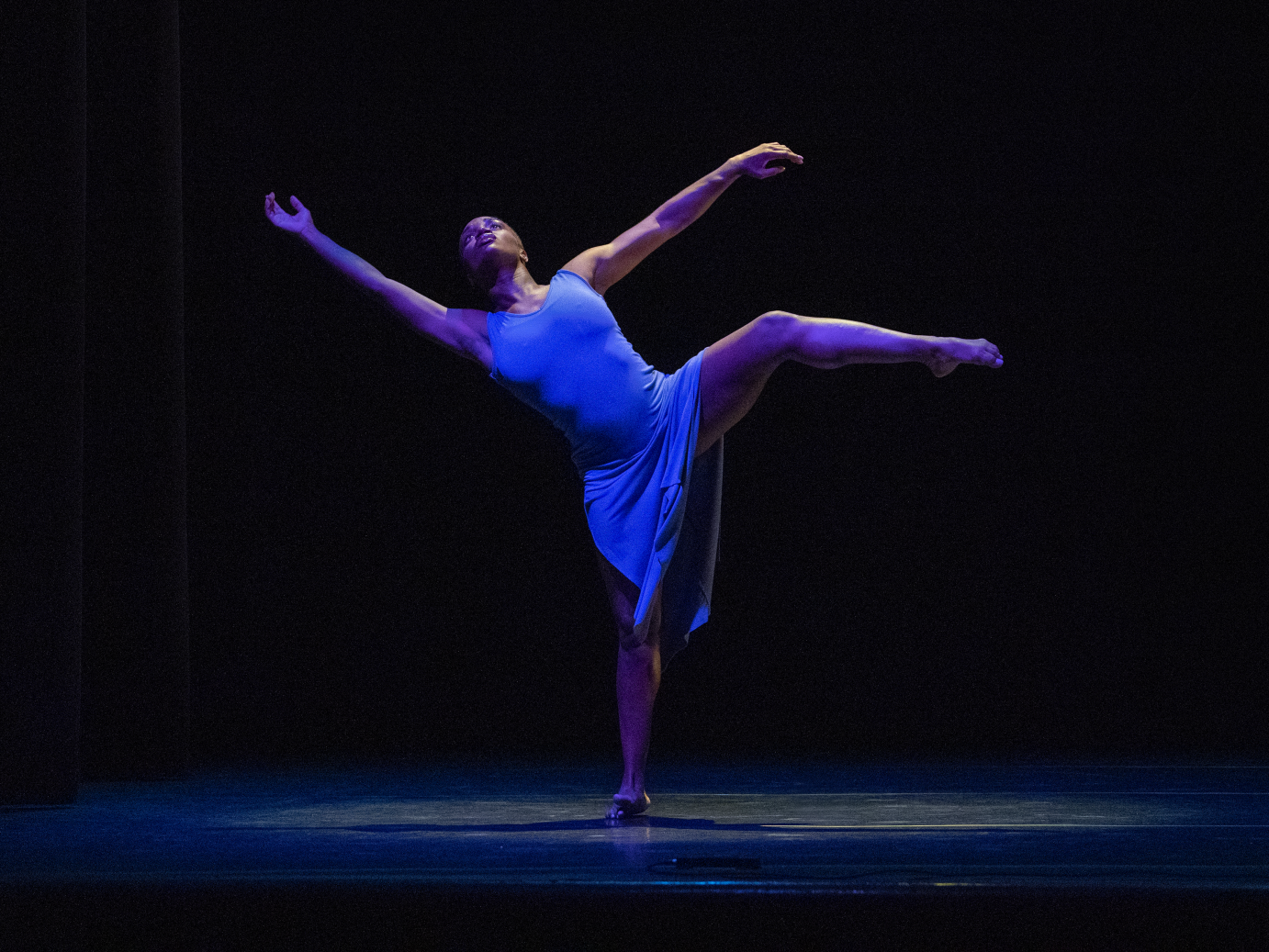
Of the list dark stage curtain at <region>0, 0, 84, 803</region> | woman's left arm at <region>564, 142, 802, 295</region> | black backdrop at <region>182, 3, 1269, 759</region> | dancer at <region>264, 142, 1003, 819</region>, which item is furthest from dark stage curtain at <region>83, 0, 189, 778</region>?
woman's left arm at <region>564, 142, 802, 295</region>

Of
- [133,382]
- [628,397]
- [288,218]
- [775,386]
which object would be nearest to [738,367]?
[628,397]

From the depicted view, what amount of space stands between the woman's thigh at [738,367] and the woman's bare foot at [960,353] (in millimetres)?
290

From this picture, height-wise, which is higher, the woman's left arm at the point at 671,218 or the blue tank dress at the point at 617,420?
the woman's left arm at the point at 671,218

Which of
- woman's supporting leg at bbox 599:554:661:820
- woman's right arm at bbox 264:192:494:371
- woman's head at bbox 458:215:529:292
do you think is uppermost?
woman's head at bbox 458:215:529:292

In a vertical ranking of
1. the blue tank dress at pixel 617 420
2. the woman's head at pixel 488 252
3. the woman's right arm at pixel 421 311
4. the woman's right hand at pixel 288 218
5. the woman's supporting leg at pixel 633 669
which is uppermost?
the woman's right hand at pixel 288 218

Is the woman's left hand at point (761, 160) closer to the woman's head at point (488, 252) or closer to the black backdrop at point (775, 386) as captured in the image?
the woman's head at point (488, 252)

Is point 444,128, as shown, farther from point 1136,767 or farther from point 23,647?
point 1136,767

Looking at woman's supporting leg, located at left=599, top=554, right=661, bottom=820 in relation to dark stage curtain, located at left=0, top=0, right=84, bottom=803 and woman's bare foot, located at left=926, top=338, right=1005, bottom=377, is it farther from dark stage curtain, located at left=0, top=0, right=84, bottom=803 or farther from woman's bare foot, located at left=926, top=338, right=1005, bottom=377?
dark stage curtain, located at left=0, top=0, right=84, bottom=803

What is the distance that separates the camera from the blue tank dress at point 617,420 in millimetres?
2713

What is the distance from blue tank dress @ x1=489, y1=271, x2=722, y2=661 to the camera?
2.71 m

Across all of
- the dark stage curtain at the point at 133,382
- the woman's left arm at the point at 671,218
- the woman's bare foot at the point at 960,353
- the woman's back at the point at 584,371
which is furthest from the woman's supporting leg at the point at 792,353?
the dark stage curtain at the point at 133,382

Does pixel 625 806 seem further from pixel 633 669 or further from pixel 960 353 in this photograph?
pixel 960 353

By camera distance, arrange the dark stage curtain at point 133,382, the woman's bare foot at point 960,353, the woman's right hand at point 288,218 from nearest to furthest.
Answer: the woman's bare foot at point 960,353 → the woman's right hand at point 288,218 → the dark stage curtain at point 133,382

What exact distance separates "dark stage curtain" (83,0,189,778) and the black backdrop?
67 centimetres
